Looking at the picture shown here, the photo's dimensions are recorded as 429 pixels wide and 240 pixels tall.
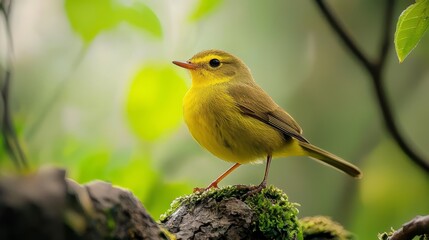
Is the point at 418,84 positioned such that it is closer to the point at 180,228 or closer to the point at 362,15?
the point at 362,15

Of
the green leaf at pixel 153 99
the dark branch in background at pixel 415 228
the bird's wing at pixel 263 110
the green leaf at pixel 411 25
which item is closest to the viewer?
the green leaf at pixel 411 25

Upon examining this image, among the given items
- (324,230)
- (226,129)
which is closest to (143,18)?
(226,129)

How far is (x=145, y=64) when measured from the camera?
2.95 metres

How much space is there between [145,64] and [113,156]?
1.45 ft

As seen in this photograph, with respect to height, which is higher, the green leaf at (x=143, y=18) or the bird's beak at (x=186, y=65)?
the bird's beak at (x=186, y=65)

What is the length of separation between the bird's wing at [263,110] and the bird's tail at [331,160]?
152 mm

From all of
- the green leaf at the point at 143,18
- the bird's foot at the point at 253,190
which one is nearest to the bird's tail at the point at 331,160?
the bird's foot at the point at 253,190

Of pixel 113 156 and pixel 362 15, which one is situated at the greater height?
pixel 362 15

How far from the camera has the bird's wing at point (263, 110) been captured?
11.1 feet

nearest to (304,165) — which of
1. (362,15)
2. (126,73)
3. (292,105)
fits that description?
(292,105)

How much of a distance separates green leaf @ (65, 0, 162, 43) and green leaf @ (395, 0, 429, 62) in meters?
1.29

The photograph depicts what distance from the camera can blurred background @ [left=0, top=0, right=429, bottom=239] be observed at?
9.45ft

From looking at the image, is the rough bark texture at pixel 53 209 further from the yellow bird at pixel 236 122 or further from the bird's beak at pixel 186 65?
the bird's beak at pixel 186 65

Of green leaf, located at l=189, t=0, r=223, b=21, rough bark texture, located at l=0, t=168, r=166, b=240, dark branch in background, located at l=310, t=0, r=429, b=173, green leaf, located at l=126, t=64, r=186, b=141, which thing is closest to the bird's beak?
green leaf, located at l=189, t=0, r=223, b=21
